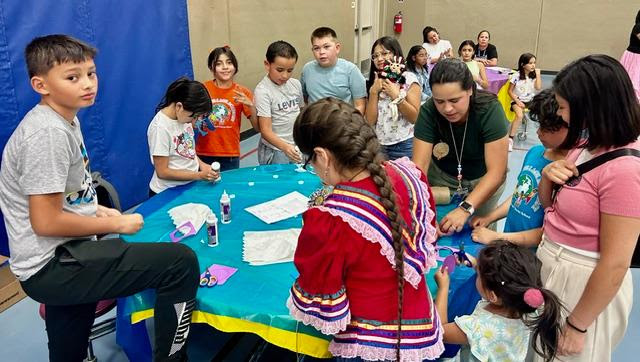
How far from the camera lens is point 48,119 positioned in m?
1.56

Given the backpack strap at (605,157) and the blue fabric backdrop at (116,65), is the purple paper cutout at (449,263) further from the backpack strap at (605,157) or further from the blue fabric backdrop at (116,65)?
the blue fabric backdrop at (116,65)

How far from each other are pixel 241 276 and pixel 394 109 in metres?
1.83

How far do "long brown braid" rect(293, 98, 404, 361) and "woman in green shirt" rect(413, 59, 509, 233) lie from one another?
0.95 m

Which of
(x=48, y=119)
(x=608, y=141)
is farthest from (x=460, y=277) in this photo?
(x=48, y=119)

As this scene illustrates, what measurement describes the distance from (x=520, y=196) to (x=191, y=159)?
187 cm

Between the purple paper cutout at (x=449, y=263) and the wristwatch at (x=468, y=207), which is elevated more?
the wristwatch at (x=468, y=207)

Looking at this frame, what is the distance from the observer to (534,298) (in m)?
1.42

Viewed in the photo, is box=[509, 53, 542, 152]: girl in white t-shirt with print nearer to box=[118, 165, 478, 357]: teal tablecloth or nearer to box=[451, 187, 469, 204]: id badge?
box=[451, 187, 469, 204]: id badge

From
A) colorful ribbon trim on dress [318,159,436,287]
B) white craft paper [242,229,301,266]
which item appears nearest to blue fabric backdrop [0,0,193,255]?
white craft paper [242,229,301,266]

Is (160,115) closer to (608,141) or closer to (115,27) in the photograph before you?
(115,27)

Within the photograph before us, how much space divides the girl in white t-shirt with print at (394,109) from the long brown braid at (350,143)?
1.98 meters

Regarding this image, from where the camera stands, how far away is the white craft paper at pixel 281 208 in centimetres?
239

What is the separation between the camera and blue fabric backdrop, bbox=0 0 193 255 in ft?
9.95

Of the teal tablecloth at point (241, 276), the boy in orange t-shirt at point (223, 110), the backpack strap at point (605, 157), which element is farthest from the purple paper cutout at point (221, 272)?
the boy in orange t-shirt at point (223, 110)
